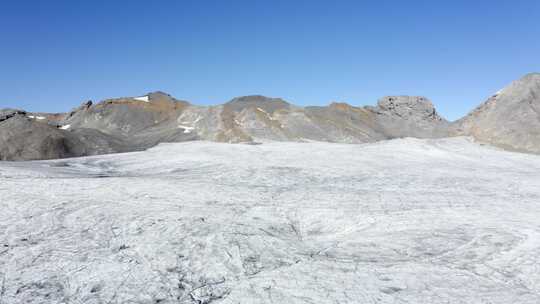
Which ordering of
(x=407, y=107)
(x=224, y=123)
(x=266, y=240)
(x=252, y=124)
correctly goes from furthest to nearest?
(x=407, y=107)
(x=252, y=124)
(x=224, y=123)
(x=266, y=240)

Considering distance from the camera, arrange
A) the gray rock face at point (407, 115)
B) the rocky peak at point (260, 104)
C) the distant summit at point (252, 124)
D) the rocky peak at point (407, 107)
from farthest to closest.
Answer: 1. the rocky peak at point (407, 107)
2. the gray rock face at point (407, 115)
3. the rocky peak at point (260, 104)
4. the distant summit at point (252, 124)

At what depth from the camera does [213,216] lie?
7926mm

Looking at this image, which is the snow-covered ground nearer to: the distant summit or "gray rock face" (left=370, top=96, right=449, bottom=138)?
the distant summit

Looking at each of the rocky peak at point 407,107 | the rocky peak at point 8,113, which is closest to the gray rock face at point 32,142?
the rocky peak at point 8,113

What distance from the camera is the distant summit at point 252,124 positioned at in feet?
124

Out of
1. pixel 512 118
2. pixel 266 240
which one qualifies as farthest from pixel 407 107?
pixel 266 240

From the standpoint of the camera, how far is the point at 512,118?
3672 cm

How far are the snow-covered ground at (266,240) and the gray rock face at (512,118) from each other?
24539mm

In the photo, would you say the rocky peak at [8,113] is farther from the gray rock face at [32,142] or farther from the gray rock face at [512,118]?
the gray rock face at [512,118]

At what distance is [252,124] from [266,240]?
4834 cm

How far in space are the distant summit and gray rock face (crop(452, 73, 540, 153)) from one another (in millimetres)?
67

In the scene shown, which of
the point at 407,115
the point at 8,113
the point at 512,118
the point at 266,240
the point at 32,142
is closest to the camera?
the point at 266,240

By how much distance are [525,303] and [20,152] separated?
1648 inches

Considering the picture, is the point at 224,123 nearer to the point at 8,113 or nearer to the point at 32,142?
the point at 32,142
